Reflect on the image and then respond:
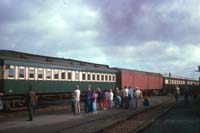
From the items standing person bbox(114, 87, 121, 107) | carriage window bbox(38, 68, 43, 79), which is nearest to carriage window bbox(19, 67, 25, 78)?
carriage window bbox(38, 68, 43, 79)

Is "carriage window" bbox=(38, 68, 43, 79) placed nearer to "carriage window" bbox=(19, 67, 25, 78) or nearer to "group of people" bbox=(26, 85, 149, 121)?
"carriage window" bbox=(19, 67, 25, 78)

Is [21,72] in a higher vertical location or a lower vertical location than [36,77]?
higher

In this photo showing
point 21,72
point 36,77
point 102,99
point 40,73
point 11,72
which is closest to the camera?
point 11,72

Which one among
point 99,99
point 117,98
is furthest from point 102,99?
point 117,98

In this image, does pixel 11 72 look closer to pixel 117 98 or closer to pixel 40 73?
pixel 40 73

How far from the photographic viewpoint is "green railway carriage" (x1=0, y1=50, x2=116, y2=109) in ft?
82.4

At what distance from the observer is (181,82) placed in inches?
3263

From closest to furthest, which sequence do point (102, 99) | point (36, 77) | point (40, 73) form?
point (36, 77) < point (40, 73) < point (102, 99)

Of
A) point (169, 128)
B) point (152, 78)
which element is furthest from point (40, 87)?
point (152, 78)

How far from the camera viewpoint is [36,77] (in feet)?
93.4

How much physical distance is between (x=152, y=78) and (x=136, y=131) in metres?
47.0

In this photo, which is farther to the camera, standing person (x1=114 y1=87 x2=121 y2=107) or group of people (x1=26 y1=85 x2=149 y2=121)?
standing person (x1=114 y1=87 x2=121 y2=107)

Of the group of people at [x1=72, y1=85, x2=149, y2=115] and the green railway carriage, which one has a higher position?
the green railway carriage

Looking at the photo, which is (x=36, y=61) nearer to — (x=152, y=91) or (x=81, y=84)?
(x=81, y=84)
